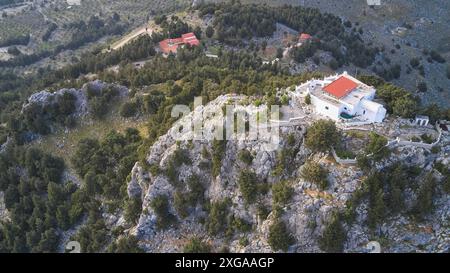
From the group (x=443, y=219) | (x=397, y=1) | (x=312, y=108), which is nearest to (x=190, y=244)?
(x=312, y=108)

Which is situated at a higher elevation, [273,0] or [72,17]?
[273,0]

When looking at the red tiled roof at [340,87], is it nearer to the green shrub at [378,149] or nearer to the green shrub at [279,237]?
the green shrub at [378,149]

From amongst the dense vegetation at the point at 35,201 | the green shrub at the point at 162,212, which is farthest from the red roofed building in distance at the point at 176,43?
the green shrub at the point at 162,212

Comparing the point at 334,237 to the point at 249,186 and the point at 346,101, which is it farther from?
the point at 346,101

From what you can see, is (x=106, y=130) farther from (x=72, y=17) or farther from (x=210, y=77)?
(x=72, y=17)

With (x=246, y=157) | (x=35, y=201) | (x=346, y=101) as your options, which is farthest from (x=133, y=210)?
(x=346, y=101)

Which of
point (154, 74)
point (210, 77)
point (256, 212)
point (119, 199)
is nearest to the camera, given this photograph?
point (256, 212)

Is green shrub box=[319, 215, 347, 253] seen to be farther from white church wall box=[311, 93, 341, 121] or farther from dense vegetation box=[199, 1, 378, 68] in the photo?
dense vegetation box=[199, 1, 378, 68]
